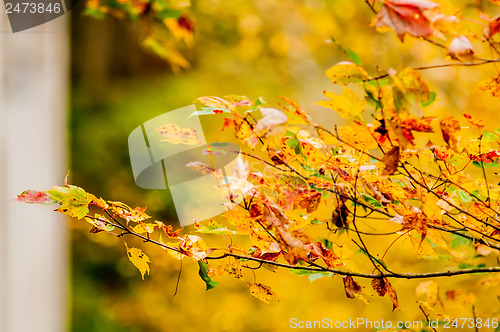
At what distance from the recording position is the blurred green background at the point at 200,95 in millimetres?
1742

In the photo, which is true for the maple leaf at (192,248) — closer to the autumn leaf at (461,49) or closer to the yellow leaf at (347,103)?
the yellow leaf at (347,103)

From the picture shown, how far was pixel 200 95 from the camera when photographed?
2133 mm

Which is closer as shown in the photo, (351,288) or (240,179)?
(240,179)

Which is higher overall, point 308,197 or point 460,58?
point 460,58

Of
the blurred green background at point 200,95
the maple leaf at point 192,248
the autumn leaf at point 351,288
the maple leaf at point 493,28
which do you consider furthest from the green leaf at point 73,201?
the blurred green background at point 200,95

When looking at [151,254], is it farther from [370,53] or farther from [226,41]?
[370,53]

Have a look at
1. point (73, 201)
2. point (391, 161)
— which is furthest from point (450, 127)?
point (73, 201)

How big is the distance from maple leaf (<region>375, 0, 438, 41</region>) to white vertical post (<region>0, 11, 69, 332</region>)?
137 centimetres

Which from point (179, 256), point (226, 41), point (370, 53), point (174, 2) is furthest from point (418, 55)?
point (179, 256)

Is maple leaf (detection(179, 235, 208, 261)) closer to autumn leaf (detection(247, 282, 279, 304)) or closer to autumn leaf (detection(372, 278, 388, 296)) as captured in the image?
autumn leaf (detection(247, 282, 279, 304))

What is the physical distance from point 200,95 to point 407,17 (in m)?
1.78

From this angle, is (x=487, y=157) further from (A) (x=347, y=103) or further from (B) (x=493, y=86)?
(A) (x=347, y=103)

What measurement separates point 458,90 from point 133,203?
4.86 feet

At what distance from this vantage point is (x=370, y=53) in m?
1.84
